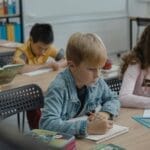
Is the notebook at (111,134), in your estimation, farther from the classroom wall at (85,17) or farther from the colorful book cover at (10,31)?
the classroom wall at (85,17)

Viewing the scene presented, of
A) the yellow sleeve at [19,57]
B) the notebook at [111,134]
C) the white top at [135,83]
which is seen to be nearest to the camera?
the notebook at [111,134]

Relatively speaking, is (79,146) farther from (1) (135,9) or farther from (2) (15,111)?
(1) (135,9)

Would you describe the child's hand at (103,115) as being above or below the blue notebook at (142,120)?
above

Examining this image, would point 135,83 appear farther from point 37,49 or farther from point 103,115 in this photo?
point 37,49

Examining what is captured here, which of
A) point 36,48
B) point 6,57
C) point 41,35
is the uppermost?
point 41,35

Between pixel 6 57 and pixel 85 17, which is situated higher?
pixel 85 17

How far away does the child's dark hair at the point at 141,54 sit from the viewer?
1.81 m

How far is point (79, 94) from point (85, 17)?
14.6 feet

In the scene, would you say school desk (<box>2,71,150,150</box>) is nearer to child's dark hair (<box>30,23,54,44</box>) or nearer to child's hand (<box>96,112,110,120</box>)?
child's hand (<box>96,112,110,120</box>)

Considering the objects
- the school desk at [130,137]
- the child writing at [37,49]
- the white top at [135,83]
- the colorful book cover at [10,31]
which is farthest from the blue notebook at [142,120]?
the colorful book cover at [10,31]

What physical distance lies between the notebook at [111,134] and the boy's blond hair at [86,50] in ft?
0.84

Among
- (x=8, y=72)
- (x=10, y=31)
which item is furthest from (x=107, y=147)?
(x=10, y=31)

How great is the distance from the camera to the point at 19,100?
1.62m

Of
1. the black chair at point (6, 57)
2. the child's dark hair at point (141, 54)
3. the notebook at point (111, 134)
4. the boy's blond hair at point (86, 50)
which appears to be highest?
the boy's blond hair at point (86, 50)
